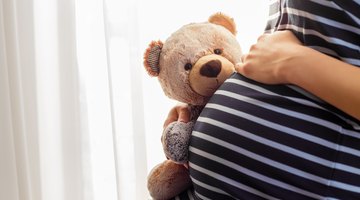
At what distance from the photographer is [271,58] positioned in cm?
64

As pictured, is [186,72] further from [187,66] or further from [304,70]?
[304,70]

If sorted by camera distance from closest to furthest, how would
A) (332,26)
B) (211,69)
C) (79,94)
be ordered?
(332,26), (211,69), (79,94)

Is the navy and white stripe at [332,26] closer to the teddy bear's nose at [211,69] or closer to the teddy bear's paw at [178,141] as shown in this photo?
the teddy bear's nose at [211,69]

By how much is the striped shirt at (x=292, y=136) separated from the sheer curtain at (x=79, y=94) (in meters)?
0.37

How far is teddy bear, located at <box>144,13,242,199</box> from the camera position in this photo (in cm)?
71

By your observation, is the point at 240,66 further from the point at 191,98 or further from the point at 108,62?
the point at 108,62

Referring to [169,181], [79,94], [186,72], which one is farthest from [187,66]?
[79,94]

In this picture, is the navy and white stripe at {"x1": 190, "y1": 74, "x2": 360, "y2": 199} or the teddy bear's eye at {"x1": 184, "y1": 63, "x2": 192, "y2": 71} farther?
the teddy bear's eye at {"x1": 184, "y1": 63, "x2": 192, "y2": 71}

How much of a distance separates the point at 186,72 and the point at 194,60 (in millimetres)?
28

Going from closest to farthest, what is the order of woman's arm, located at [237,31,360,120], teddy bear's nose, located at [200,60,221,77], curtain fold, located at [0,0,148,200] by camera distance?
woman's arm, located at [237,31,360,120], teddy bear's nose, located at [200,60,221,77], curtain fold, located at [0,0,148,200]

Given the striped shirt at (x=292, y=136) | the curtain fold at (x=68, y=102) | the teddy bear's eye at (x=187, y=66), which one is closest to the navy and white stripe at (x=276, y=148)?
the striped shirt at (x=292, y=136)

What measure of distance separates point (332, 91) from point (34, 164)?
0.77 meters

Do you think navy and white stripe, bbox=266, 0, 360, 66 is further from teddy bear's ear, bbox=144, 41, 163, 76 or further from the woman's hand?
teddy bear's ear, bbox=144, 41, 163, 76

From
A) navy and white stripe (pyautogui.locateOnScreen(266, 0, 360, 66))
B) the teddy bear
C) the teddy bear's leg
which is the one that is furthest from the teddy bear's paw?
navy and white stripe (pyautogui.locateOnScreen(266, 0, 360, 66))
